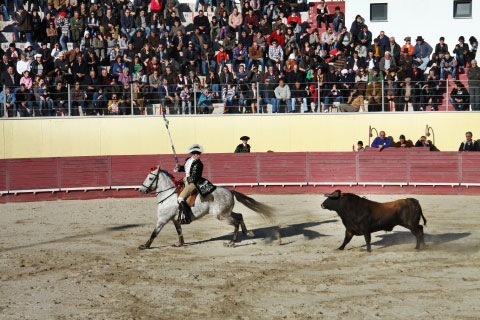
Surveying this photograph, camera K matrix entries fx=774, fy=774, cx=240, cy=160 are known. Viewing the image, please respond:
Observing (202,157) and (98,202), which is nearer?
(98,202)

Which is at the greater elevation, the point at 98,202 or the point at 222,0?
the point at 222,0

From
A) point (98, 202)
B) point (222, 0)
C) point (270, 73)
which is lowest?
point (98, 202)

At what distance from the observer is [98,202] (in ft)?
65.5

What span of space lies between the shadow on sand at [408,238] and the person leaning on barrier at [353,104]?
9415 mm

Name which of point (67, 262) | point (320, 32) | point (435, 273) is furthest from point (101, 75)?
point (435, 273)

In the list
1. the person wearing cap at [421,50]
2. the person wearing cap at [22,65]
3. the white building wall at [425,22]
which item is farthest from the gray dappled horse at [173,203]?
Result: the white building wall at [425,22]

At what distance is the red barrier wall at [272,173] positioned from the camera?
2045 cm

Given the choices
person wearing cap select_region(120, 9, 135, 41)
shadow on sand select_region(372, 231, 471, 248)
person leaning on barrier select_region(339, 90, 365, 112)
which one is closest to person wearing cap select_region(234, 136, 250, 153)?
person leaning on barrier select_region(339, 90, 365, 112)

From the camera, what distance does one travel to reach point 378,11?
26766mm

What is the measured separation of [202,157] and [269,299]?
12486 millimetres

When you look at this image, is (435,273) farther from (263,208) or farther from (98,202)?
(98,202)

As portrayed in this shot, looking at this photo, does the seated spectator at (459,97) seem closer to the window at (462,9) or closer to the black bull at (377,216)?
the window at (462,9)

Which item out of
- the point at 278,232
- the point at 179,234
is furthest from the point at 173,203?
the point at 278,232

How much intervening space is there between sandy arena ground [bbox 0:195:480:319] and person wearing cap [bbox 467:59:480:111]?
6696 mm
